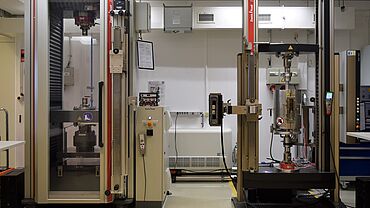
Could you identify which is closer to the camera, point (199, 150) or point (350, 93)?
point (350, 93)

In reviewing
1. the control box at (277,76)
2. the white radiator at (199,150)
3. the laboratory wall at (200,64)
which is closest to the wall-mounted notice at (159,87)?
the laboratory wall at (200,64)

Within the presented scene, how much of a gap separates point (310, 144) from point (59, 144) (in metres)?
3.08

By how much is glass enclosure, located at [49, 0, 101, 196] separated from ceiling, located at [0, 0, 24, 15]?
1.80 meters

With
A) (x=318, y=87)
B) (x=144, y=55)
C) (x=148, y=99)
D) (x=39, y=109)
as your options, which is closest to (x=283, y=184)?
(x=318, y=87)

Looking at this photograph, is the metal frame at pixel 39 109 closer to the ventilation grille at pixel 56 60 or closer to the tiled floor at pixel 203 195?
the ventilation grille at pixel 56 60

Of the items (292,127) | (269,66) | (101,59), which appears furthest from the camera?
(269,66)

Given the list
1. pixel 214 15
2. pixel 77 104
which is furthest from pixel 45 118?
pixel 214 15

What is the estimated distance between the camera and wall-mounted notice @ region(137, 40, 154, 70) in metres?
4.25

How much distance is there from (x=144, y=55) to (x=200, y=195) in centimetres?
206

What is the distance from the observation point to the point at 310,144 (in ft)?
15.0

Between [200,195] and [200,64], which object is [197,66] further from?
[200,195]

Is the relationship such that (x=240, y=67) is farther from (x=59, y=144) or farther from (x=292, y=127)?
(x=59, y=144)

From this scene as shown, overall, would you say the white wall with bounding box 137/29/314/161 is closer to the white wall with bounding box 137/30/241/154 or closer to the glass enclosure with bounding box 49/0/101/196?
the white wall with bounding box 137/30/241/154

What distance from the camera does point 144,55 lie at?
4.34m
